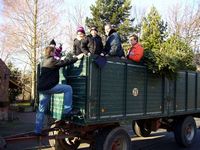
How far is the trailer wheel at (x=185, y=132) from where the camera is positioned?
1095 centimetres

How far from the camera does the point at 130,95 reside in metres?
8.52

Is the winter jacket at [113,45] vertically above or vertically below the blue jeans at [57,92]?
above

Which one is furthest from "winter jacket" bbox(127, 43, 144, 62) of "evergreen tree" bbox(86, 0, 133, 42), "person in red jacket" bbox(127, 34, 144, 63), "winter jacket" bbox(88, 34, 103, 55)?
"evergreen tree" bbox(86, 0, 133, 42)

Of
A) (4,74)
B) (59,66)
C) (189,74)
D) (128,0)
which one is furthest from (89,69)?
(128,0)

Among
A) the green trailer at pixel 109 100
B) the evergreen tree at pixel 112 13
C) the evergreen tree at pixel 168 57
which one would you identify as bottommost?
the green trailer at pixel 109 100

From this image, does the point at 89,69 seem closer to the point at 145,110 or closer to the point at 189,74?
the point at 145,110

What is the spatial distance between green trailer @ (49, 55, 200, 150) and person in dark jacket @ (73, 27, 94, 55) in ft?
1.52

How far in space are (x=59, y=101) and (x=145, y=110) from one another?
7.18ft

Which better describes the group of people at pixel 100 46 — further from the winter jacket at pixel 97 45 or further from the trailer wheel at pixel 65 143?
the trailer wheel at pixel 65 143

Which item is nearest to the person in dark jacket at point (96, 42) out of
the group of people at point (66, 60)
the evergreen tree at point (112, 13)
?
the group of people at point (66, 60)

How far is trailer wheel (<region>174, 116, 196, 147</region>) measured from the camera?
431 inches

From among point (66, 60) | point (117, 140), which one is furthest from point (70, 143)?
point (66, 60)

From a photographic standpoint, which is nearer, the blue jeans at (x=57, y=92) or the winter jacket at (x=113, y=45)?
the blue jeans at (x=57, y=92)

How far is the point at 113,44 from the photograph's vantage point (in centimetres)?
859
